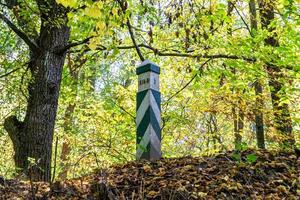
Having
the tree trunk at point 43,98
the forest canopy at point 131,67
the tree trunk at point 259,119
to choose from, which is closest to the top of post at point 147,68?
the forest canopy at point 131,67

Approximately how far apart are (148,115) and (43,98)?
2.95m

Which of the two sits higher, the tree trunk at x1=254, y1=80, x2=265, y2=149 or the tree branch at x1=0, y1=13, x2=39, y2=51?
the tree branch at x1=0, y1=13, x2=39, y2=51

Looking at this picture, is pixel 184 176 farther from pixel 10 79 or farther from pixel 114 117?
pixel 114 117

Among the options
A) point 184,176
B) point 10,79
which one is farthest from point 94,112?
point 184,176

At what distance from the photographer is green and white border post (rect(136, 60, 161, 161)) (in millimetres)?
4250

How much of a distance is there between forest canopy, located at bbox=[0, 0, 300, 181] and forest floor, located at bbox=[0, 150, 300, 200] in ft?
0.93

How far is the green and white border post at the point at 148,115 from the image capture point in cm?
425

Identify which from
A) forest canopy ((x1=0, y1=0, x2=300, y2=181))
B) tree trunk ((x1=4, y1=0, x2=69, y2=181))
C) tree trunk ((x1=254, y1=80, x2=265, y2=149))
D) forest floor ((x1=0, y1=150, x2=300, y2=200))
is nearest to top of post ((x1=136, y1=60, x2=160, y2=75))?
forest canopy ((x1=0, y1=0, x2=300, y2=181))

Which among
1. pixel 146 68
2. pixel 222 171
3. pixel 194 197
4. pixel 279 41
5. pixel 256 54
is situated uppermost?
pixel 279 41

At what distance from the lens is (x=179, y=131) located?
1284 cm

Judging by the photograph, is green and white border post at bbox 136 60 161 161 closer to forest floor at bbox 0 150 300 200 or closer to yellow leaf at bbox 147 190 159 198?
forest floor at bbox 0 150 300 200

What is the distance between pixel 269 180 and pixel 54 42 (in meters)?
5.04

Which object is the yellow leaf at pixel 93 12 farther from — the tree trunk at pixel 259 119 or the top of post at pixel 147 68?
the tree trunk at pixel 259 119

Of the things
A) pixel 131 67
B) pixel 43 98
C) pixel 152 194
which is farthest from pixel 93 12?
pixel 131 67
